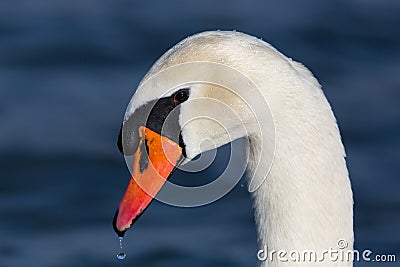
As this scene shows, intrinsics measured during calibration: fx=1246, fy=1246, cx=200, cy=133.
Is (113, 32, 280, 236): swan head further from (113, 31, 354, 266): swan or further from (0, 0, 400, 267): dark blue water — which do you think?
(0, 0, 400, 267): dark blue water

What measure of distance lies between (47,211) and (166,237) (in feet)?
3.27

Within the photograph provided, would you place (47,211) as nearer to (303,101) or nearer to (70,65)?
(70,65)

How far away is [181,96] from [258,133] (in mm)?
323

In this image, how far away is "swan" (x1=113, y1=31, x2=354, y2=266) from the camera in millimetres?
4594

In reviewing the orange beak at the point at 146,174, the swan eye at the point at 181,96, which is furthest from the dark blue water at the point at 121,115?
the swan eye at the point at 181,96

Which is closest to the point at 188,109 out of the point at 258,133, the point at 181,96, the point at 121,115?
the point at 181,96

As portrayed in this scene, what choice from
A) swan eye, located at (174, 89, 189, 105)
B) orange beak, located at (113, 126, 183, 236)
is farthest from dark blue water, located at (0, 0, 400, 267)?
swan eye, located at (174, 89, 189, 105)

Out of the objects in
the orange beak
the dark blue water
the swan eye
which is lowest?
the orange beak

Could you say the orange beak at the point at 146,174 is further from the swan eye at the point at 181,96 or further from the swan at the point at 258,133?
the swan eye at the point at 181,96

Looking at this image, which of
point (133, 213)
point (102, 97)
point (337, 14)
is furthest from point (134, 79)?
point (133, 213)

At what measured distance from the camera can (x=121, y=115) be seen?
9.66 meters

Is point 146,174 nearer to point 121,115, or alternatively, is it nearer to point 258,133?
point 258,133

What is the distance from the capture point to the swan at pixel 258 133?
4.59 meters

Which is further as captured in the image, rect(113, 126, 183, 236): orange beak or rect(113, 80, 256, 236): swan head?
rect(113, 126, 183, 236): orange beak
